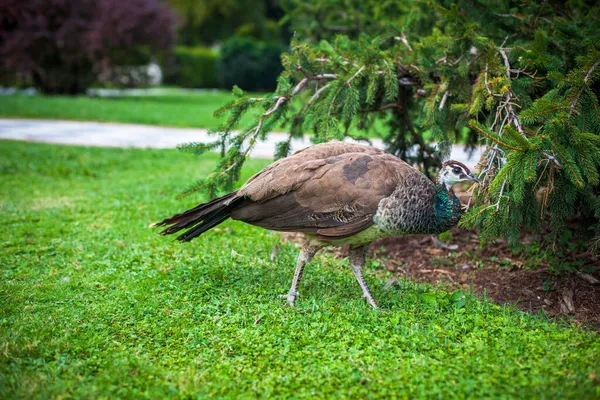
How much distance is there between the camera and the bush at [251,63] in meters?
29.4

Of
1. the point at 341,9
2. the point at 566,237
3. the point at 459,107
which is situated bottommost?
the point at 566,237

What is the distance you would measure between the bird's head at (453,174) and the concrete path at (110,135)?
19.4 feet

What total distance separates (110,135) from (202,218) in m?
9.29

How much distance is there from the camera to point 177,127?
48.0 feet

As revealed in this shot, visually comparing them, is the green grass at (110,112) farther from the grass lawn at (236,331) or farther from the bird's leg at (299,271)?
the bird's leg at (299,271)

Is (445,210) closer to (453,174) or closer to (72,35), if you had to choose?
(453,174)

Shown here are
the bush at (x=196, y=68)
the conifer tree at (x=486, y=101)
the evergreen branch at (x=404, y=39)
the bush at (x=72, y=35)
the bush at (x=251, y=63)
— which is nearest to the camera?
the conifer tree at (x=486, y=101)

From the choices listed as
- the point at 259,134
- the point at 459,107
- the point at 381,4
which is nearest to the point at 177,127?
the point at 381,4

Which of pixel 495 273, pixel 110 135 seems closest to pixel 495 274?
pixel 495 273

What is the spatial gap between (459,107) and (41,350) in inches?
151

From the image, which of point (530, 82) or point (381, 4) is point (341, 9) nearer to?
point (381, 4)

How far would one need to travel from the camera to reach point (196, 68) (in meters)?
34.5

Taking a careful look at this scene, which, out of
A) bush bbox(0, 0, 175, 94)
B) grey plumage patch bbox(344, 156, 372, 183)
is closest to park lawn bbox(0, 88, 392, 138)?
bush bbox(0, 0, 175, 94)

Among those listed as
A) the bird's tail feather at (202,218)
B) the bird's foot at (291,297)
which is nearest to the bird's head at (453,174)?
the bird's foot at (291,297)
